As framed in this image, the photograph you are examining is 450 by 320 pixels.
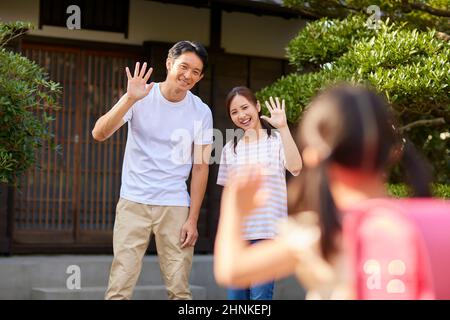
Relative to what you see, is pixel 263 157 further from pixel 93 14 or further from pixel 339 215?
pixel 93 14

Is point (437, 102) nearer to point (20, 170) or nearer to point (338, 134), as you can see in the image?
point (20, 170)

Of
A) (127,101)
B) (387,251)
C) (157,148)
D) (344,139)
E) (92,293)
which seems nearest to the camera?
(387,251)

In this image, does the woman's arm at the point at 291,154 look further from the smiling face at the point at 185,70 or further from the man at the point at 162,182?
the smiling face at the point at 185,70

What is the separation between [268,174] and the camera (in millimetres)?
5406

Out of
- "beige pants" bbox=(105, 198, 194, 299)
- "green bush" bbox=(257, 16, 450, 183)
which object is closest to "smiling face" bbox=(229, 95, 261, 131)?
"beige pants" bbox=(105, 198, 194, 299)

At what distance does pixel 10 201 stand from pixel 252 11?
3.56 metres

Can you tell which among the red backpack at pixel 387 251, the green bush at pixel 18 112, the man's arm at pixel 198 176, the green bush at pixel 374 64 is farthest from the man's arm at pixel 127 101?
the red backpack at pixel 387 251

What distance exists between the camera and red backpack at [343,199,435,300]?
195 centimetres

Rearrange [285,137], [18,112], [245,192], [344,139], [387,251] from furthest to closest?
[18,112] → [285,137] → [245,192] → [344,139] → [387,251]

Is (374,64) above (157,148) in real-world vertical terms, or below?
above

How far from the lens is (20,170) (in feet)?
22.7

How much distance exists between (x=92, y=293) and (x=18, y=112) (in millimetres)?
2349

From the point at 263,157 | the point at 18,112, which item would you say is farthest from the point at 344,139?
the point at 18,112
